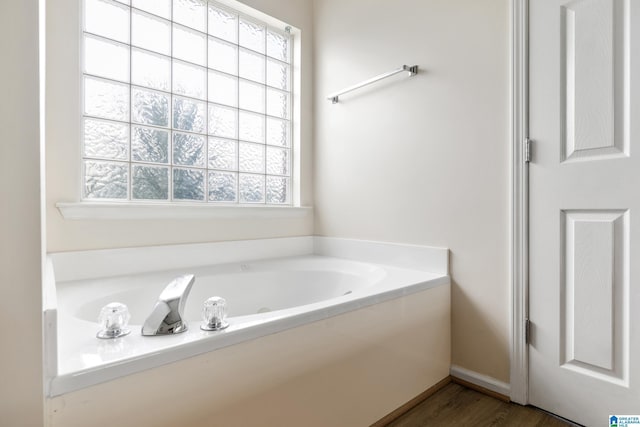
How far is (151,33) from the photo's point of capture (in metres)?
1.77

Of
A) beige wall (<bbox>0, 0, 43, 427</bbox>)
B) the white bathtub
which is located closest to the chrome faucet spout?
the white bathtub

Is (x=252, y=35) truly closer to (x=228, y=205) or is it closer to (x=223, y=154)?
(x=223, y=154)

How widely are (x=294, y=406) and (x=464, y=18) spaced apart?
1794 mm

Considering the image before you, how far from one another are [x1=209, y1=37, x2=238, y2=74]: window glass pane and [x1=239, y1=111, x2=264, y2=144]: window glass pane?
0.94ft

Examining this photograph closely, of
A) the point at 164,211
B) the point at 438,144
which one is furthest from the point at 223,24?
the point at 438,144

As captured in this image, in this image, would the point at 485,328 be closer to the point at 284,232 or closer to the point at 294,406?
the point at 294,406

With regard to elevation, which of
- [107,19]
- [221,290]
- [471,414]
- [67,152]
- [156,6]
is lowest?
[471,414]

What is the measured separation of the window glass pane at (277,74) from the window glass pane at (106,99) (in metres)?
0.96

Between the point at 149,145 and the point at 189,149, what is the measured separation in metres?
0.21

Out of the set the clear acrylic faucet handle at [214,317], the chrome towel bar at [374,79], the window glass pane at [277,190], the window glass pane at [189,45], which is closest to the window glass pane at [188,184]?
the window glass pane at [277,190]

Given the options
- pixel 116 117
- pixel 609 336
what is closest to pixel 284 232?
pixel 116 117

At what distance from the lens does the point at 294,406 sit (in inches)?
38.4

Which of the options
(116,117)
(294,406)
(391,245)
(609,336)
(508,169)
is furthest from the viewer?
(391,245)

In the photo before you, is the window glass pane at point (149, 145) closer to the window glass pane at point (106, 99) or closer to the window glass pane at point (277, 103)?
the window glass pane at point (106, 99)
